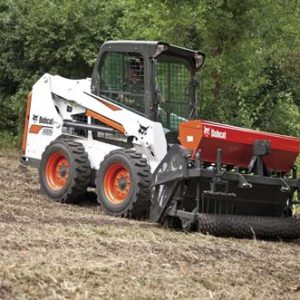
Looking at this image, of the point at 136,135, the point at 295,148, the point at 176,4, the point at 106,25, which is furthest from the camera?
the point at 106,25

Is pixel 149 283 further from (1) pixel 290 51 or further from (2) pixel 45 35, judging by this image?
(2) pixel 45 35

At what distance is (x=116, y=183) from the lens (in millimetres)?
8891

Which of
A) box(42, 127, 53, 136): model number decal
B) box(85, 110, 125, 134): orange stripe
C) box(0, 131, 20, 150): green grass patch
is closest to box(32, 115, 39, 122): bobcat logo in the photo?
box(42, 127, 53, 136): model number decal

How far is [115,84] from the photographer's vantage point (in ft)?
31.8

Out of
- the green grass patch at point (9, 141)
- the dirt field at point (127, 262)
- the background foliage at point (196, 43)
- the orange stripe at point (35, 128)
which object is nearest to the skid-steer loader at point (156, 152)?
the orange stripe at point (35, 128)

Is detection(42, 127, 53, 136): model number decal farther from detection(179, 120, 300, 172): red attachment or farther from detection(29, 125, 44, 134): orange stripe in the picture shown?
detection(179, 120, 300, 172): red attachment

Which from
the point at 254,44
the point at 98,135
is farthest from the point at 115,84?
the point at 254,44

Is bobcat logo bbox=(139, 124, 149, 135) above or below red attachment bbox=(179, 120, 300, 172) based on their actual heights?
above

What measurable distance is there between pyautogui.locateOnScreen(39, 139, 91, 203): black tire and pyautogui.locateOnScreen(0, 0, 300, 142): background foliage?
383cm

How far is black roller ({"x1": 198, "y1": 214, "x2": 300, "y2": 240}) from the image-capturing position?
7.46 m

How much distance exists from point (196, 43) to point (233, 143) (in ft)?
18.6

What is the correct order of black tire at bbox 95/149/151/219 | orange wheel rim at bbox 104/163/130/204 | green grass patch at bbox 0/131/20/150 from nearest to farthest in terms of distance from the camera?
black tire at bbox 95/149/151/219
orange wheel rim at bbox 104/163/130/204
green grass patch at bbox 0/131/20/150

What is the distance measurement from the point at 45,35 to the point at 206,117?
6.88 m

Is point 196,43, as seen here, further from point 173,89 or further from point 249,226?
point 249,226
